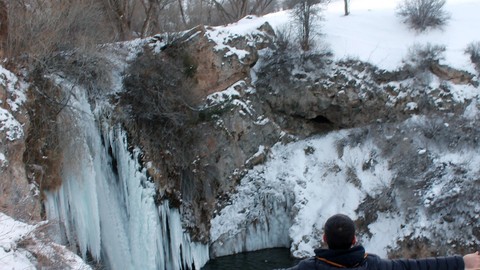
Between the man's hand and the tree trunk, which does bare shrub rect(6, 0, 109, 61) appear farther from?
the man's hand

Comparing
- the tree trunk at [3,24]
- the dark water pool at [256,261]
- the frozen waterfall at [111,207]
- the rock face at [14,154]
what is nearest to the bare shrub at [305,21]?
the dark water pool at [256,261]

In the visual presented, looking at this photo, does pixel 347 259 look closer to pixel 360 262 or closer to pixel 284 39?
pixel 360 262

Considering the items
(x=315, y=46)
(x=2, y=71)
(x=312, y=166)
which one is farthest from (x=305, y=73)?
(x=2, y=71)

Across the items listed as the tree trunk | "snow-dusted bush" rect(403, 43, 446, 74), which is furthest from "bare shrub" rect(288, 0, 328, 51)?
the tree trunk

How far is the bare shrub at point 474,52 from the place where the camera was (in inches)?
685

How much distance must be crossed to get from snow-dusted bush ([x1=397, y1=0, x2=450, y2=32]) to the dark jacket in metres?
18.4

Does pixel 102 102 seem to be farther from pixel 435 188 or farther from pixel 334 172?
pixel 435 188

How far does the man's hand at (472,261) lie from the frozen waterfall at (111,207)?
9228 mm

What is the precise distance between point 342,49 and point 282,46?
7.72 ft

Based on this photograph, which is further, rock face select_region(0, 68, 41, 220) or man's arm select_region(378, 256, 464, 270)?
rock face select_region(0, 68, 41, 220)

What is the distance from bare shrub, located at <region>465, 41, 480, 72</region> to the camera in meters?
17.4

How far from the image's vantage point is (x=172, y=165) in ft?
49.5

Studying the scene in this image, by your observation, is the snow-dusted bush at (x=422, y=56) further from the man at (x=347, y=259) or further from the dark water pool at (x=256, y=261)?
the man at (x=347, y=259)

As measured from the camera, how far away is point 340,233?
2.84 metres
